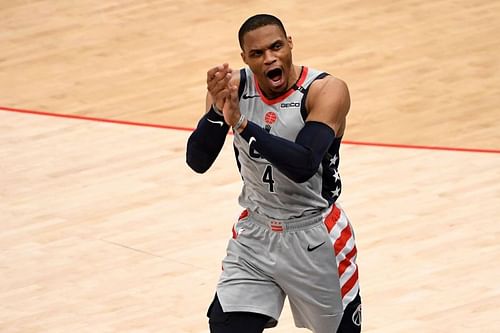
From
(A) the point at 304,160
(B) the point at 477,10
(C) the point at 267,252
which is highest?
(A) the point at 304,160

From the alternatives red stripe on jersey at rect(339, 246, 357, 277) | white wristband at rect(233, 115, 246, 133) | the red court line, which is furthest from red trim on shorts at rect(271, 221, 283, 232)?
the red court line

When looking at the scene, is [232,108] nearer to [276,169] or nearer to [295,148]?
[295,148]

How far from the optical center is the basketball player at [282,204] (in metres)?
5.58

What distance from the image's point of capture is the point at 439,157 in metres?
10.1

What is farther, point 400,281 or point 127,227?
point 127,227

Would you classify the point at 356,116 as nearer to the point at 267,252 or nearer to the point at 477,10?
the point at 477,10

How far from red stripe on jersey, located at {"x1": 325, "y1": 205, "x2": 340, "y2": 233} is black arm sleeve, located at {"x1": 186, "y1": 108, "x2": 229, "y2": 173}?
0.56m

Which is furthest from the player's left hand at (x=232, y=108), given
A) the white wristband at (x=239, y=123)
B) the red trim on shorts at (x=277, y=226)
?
the red trim on shorts at (x=277, y=226)

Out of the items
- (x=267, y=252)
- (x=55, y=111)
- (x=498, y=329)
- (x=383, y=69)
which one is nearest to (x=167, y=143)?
(x=55, y=111)

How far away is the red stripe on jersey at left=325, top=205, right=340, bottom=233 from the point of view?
229 inches

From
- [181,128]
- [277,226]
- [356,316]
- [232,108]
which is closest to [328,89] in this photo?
[232,108]

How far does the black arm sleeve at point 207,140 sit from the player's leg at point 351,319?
86 cm

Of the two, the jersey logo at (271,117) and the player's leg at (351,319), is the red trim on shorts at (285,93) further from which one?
the player's leg at (351,319)

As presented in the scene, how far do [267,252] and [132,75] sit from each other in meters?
7.31
